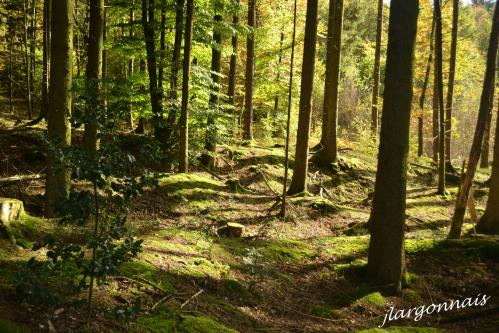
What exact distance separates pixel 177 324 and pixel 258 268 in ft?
9.48

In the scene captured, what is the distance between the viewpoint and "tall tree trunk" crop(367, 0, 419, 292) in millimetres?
7551

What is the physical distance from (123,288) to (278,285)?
10.3 ft

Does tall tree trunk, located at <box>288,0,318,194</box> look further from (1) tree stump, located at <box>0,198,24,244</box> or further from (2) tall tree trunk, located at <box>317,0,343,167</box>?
(1) tree stump, located at <box>0,198,24,244</box>

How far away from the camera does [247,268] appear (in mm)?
7746

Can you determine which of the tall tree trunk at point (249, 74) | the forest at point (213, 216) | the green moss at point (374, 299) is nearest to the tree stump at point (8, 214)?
the forest at point (213, 216)

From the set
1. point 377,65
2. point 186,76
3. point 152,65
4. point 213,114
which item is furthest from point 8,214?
point 377,65

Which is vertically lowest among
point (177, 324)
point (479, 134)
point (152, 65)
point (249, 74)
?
point (177, 324)

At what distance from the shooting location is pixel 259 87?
2412 centimetres

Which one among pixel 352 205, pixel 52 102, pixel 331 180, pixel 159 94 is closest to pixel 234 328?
pixel 52 102

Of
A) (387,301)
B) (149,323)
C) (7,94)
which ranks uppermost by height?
(7,94)

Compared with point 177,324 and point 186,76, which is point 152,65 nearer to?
point 186,76

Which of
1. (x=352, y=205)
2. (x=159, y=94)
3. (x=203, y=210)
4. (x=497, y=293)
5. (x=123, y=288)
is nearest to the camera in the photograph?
(x=123, y=288)

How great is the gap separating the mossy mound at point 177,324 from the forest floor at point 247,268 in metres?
0.01

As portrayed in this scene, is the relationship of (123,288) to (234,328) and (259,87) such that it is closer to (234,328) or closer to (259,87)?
(234,328)
